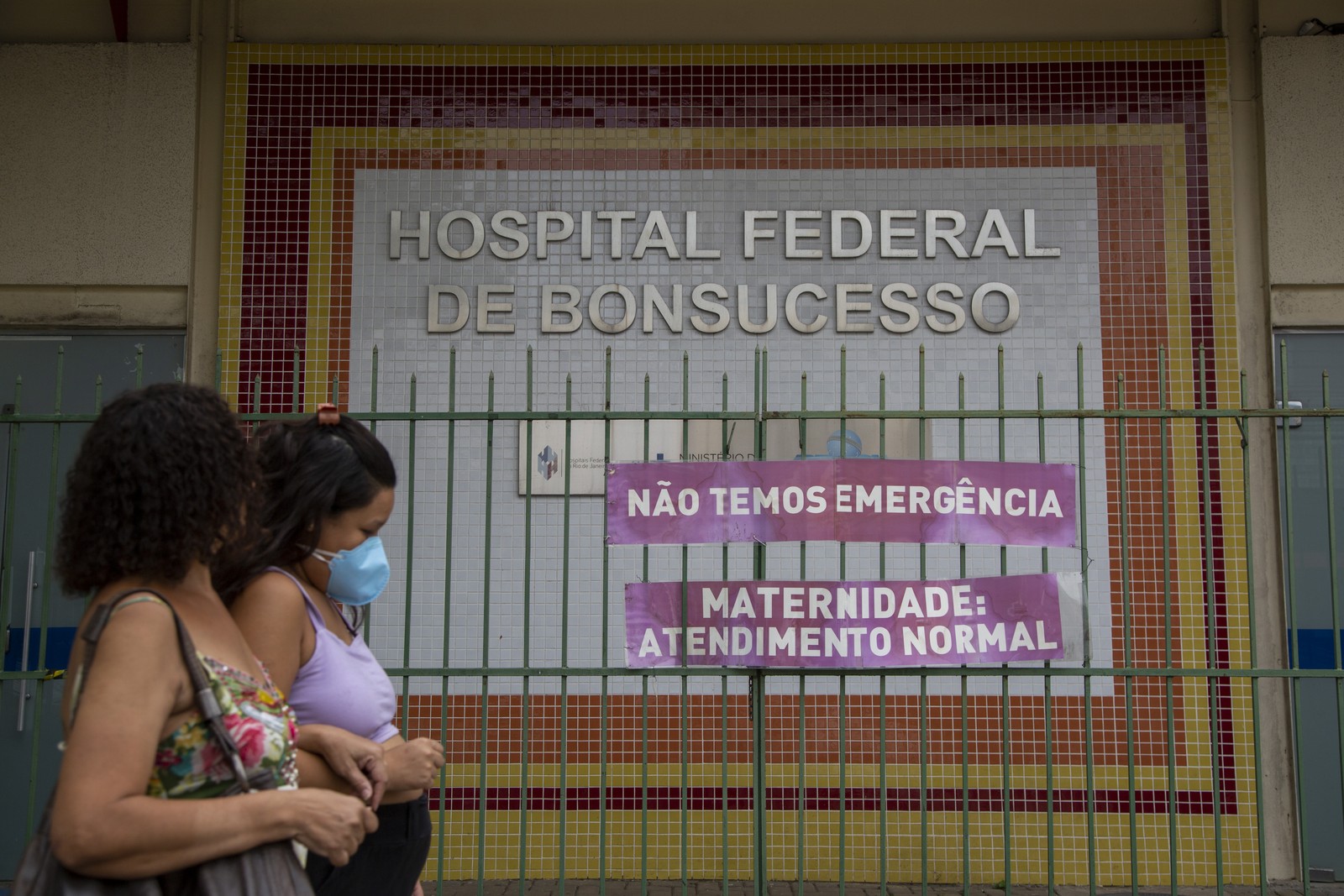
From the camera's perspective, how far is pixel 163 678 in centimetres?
159

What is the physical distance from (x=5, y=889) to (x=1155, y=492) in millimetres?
5727

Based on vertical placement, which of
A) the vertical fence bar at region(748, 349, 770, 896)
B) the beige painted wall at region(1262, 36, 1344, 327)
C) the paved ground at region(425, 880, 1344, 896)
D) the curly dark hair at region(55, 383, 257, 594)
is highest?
the beige painted wall at region(1262, 36, 1344, 327)

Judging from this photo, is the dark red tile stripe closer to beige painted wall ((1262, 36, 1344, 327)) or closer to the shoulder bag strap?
beige painted wall ((1262, 36, 1344, 327))

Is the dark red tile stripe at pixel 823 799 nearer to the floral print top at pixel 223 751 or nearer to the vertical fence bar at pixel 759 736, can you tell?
the vertical fence bar at pixel 759 736

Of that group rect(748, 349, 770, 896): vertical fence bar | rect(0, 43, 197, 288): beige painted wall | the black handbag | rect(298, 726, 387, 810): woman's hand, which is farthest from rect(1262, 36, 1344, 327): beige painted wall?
the black handbag

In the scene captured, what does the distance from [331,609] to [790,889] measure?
12.5 ft

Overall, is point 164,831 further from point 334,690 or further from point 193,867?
point 334,690

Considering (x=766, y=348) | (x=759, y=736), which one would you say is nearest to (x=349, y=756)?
(x=759, y=736)

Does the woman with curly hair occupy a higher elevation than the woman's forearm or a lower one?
higher

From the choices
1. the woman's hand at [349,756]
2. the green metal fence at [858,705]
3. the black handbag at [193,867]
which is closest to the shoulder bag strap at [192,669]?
the black handbag at [193,867]

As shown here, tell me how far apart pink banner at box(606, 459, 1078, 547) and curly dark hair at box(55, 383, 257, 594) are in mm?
2248

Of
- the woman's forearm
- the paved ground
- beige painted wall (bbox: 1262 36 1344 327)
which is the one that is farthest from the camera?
beige painted wall (bbox: 1262 36 1344 327)

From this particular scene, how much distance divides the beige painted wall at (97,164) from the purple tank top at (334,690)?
14.2 feet

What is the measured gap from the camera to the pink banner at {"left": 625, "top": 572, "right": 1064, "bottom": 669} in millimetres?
3955
